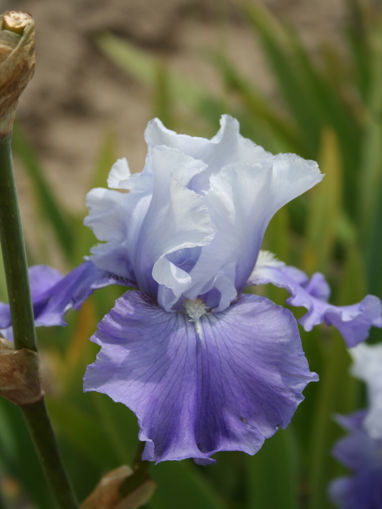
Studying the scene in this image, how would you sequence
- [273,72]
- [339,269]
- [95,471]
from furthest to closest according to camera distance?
[273,72] → [339,269] → [95,471]

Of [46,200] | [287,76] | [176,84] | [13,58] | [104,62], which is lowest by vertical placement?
[104,62]

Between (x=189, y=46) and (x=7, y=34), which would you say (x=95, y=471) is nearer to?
(x=7, y=34)

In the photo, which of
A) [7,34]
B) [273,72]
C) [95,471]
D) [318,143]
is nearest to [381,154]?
[318,143]

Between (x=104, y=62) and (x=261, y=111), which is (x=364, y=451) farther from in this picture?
(x=104, y=62)

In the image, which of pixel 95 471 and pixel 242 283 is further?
pixel 95 471

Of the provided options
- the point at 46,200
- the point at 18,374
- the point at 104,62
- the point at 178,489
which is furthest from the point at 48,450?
the point at 104,62

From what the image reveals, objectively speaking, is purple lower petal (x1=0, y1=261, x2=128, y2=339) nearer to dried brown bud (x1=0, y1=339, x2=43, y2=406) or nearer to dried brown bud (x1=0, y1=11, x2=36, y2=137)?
dried brown bud (x1=0, y1=339, x2=43, y2=406)

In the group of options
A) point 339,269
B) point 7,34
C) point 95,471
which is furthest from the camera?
point 339,269

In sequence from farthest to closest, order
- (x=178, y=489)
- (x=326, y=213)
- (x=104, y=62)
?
(x=104, y=62), (x=326, y=213), (x=178, y=489)
